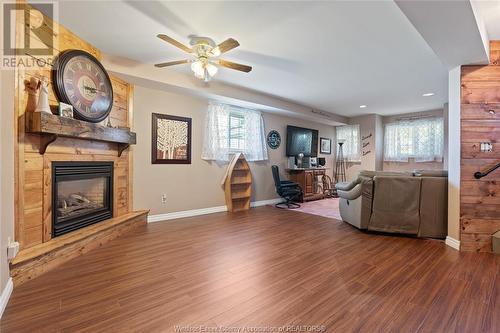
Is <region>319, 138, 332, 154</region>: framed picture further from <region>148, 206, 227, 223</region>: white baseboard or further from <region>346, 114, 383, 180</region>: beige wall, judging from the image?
<region>148, 206, 227, 223</region>: white baseboard

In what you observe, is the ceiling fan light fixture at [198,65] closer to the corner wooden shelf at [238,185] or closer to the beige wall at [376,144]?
the corner wooden shelf at [238,185]

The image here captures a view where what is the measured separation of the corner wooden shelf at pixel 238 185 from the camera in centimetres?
476

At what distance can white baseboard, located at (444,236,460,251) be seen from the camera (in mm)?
2762

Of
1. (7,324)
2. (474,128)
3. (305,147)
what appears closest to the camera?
(7,324)

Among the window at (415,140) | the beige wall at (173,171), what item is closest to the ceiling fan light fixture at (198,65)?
the beige wall at (173,171)

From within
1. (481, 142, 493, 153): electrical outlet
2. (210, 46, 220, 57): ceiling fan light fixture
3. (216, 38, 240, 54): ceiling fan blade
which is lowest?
(481, 142, 493, 153): electrical outlet

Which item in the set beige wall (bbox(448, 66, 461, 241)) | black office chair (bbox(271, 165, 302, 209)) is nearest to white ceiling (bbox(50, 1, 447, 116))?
beige wall (bbox(448, 66, 461, 241))

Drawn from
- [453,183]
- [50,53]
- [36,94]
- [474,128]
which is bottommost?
[453,183]

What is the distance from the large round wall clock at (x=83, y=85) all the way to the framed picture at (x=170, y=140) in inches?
38.0

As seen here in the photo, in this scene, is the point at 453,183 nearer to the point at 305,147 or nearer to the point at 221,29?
the point at 221,29

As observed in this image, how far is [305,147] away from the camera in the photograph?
6535 mm

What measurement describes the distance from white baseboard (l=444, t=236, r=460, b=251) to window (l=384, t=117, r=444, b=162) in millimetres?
3864

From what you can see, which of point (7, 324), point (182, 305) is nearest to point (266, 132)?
point (182, 305)

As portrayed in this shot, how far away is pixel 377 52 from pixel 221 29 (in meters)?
1.95
